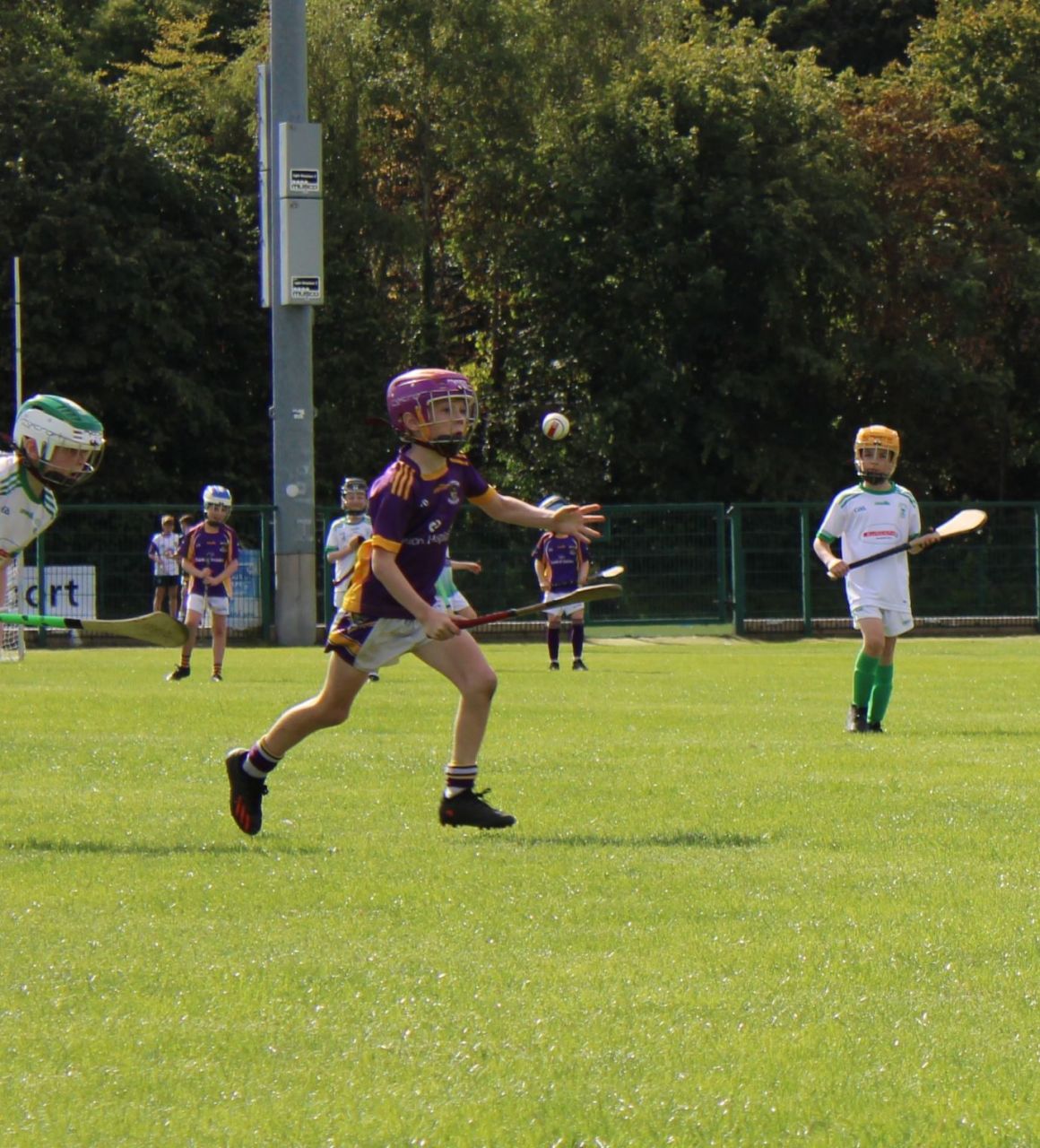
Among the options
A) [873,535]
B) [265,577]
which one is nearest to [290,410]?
[265,577]

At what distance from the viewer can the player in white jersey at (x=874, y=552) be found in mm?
13148

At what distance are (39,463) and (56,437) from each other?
0.46 ft

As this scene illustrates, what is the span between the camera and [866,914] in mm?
6176

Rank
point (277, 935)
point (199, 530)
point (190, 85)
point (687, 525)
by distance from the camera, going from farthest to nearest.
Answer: point (190, 85), point (687, 525), point (199, 530), point (277, 935)

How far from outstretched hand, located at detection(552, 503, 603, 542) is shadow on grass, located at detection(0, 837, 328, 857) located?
1718 mm

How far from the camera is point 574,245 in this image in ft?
138

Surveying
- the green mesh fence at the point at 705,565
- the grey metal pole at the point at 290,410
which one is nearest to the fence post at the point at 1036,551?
the green mesh fence at the point at 705,565

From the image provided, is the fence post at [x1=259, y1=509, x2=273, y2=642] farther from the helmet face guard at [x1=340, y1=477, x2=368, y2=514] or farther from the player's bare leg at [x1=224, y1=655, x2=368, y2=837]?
the player's bare leg at [x1=224, y1=655, x2=368, y2=837]

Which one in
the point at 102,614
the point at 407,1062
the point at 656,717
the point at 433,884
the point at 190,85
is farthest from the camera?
the point at 190,85

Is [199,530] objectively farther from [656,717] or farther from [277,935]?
[277,935]

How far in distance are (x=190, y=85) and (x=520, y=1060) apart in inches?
1672

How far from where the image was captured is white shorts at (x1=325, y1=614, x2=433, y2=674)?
798cm

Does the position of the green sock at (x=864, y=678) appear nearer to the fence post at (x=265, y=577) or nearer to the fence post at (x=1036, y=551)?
the fence post at (x=265, y=577)

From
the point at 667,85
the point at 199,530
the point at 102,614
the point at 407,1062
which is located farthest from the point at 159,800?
the point at 667,85
